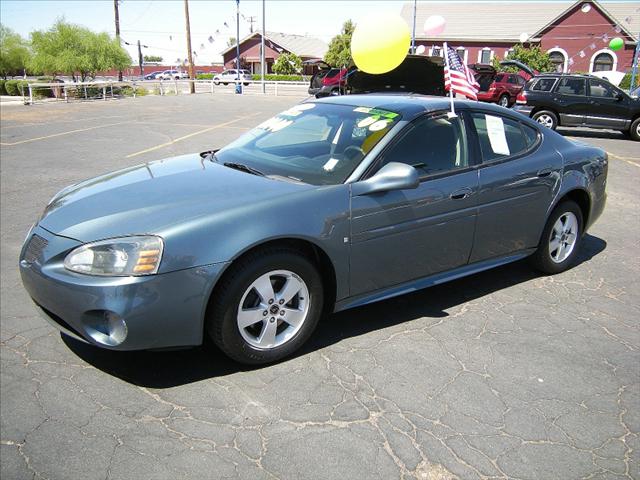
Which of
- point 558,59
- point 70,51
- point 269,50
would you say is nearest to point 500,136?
point 70,51

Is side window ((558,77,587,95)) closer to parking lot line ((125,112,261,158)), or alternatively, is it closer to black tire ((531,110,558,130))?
black tire ((531,110,558,130))

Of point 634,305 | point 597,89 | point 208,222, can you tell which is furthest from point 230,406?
point 597,89

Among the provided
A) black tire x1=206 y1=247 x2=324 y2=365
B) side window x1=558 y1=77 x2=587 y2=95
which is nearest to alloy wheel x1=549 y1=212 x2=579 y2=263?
black tire x1=206 y1=247 x2=324 y2=365

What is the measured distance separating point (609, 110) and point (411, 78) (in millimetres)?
5651

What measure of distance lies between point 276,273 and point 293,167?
35.4 inches

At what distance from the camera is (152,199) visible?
10.8 ft

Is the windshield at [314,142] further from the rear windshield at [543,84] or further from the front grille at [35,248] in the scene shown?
the rear windshield at [543,84]

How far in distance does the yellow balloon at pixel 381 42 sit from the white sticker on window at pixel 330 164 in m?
2.73

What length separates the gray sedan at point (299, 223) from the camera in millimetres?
2887

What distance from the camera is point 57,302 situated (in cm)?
296

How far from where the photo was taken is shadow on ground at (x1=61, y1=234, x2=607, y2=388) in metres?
3.24

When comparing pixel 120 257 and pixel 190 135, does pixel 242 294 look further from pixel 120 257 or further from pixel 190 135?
pixel 190 135

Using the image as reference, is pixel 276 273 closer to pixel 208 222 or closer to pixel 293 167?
pixel 208 222

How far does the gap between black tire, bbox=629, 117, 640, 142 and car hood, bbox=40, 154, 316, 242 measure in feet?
49.0
